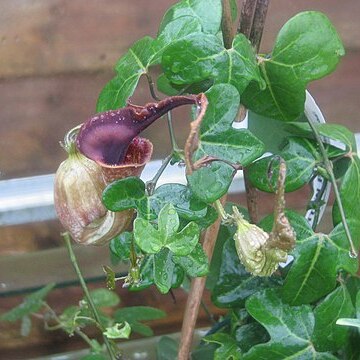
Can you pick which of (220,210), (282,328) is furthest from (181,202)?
(282,328)

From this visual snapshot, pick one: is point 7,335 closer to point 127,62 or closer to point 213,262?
point 213,262

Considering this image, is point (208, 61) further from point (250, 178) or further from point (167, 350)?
point (167, 350)

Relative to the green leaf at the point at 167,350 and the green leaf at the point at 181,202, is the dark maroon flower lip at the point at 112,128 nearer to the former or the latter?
the green leaf at the point at 181,202

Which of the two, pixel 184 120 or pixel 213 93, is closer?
pixel 213 93

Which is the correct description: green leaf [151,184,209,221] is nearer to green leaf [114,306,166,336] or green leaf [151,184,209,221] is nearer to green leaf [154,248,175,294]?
green leaf [154,248,175,294]

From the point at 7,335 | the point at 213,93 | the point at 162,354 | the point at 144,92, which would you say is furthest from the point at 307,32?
the point at 7,335

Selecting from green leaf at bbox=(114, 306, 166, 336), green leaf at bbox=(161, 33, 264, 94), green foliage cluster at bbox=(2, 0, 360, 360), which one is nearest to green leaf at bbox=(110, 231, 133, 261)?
green foliage cluster at bbox=(2, 0, 360, 360)
